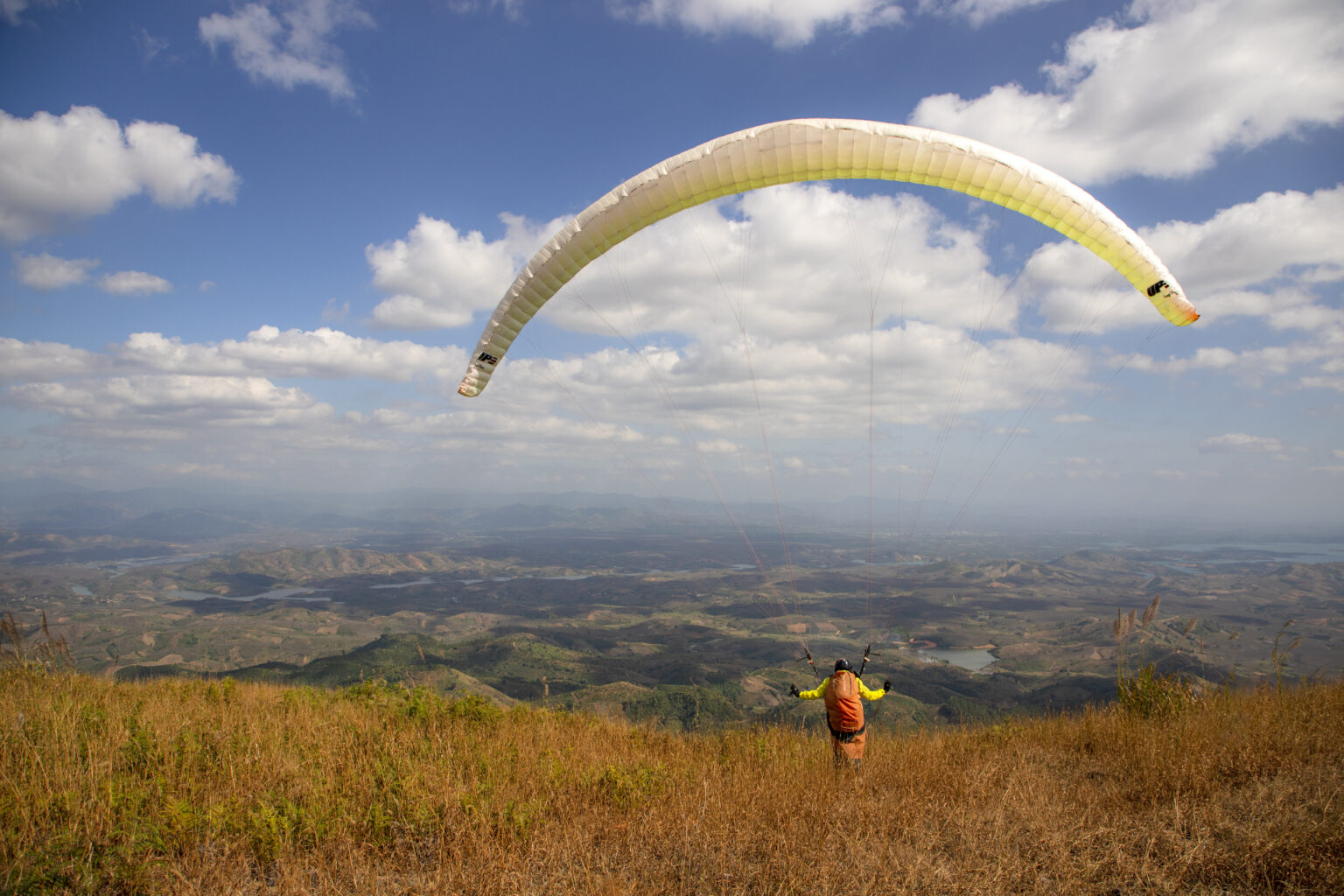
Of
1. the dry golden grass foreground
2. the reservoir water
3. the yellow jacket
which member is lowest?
the reservoir water

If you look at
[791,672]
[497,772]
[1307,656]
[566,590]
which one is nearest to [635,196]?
[497,772]

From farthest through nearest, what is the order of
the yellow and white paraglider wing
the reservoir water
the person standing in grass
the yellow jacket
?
the reservoir water
the yellow and white paraglider wing
the yellow jacket
the person standing in grass

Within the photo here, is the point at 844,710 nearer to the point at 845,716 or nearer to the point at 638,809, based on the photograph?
the point at 845,716

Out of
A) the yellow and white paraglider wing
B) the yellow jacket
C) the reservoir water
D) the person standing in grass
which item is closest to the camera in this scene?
the person standing in grass

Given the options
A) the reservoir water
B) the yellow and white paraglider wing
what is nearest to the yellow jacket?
the yellow and white paraglider wing

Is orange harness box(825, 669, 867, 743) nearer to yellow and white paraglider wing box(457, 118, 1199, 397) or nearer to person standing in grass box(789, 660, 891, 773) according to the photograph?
person standing in grass box(789, 660, 891, 773)

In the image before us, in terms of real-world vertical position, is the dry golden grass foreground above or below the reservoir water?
above

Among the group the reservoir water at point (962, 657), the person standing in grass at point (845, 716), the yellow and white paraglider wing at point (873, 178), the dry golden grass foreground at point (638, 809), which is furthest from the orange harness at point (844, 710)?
the reservoir water at point (962, 657)

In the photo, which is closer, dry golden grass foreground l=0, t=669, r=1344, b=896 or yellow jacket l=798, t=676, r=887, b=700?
dry golden grass foreground l=0, t=669, r=1344, b=896
